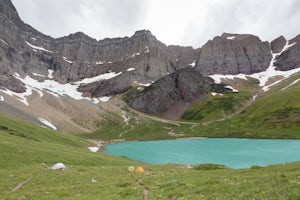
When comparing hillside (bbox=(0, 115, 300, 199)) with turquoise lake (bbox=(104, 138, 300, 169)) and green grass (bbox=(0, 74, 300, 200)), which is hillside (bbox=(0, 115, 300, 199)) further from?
turquoise lake (bbox=(104, 138, 300, 169))

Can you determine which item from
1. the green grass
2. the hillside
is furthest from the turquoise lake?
the hillside

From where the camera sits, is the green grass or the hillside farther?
the hillside

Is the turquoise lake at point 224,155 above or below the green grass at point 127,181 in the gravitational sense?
above

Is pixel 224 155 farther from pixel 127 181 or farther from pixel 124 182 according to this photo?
pixel 124 182

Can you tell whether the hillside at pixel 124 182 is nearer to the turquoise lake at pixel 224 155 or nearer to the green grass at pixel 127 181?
the green grass at pixel 127 181

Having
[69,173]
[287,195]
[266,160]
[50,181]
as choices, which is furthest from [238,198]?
[266,160]

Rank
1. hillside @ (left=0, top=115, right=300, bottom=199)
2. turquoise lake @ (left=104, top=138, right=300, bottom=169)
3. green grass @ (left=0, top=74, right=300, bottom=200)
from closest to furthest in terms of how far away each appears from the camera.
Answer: green grass @ (left=0, top=74, right=300, bottom=200), hillside @ (left=0, top=115, right=300, bottom=199), turquoise lake @ (left=104, top=138, right=300, bottom=169)

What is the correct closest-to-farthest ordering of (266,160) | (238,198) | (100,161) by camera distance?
(238,198), (100,161), (266,160)

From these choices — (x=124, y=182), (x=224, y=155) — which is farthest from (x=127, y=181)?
(x=224, y=155)

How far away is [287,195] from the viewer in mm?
15508

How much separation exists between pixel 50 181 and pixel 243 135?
178m

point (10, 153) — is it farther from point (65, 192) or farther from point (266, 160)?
point (266, 160)

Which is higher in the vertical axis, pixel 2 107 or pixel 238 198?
pixel 2 107

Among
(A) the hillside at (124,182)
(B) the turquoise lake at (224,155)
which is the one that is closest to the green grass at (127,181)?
(A) the hillside at (124,182)
